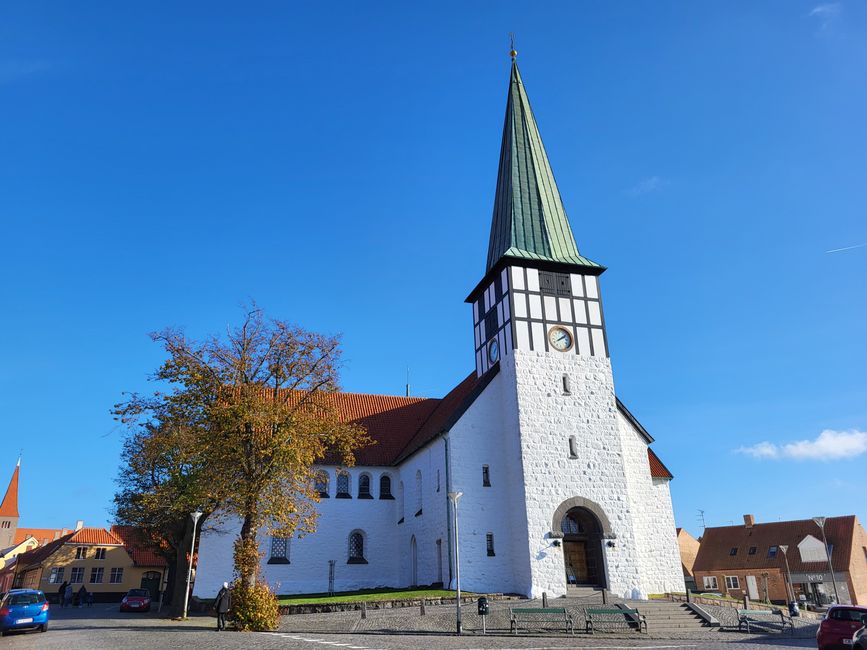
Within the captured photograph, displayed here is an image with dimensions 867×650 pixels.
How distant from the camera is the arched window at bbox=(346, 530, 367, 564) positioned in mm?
32781

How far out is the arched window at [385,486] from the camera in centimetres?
3450

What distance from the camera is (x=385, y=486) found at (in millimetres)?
34812

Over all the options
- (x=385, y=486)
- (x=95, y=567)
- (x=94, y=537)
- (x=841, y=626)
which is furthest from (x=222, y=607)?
(x=94, y=537)

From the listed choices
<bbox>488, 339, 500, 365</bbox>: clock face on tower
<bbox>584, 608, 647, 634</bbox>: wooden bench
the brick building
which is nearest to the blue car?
<bbox>584, 608, 647, 634</bbox>: wooden bench

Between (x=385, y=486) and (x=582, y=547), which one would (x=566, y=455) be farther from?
(x=385, y=486)

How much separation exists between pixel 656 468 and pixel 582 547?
644 centimetres

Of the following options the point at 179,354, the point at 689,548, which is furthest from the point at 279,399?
the point at 689,548

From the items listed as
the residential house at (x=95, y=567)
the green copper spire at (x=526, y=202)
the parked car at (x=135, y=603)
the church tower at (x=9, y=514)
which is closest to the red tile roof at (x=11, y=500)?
the church tower at (x=9, y=514)

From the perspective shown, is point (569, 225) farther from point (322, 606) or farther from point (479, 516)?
point (322, 606)

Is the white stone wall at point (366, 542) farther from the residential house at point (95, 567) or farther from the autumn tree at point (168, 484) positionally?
the residential house at point (95, 567)

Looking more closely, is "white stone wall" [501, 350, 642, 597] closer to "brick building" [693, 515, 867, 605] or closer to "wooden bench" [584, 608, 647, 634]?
"wooden bench" [584, 608, 647, 634]

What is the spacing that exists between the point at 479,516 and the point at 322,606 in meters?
7.67

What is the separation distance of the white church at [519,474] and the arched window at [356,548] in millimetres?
80

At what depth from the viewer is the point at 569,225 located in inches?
1293
